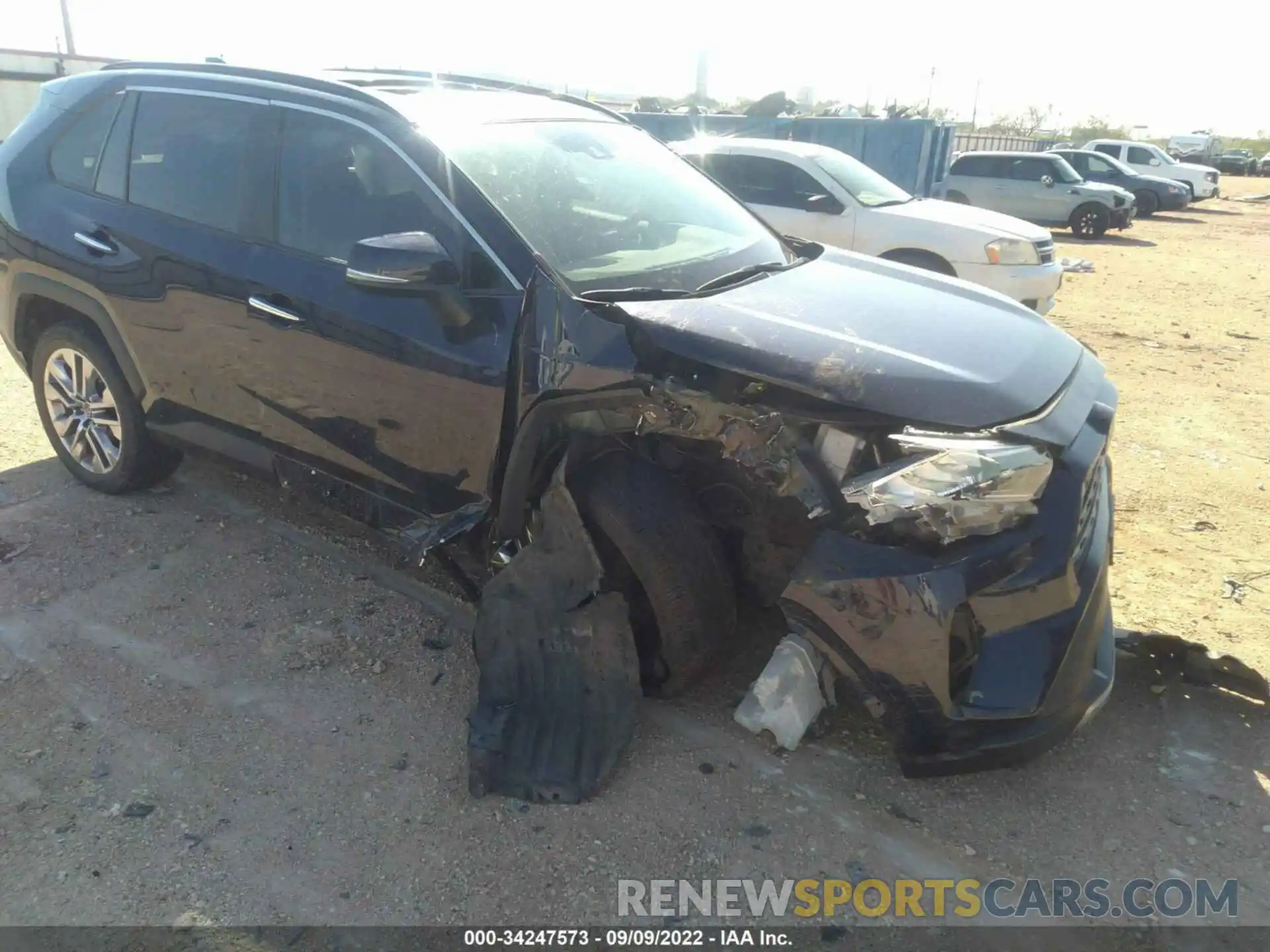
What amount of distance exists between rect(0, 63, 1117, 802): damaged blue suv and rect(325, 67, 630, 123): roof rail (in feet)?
0.20

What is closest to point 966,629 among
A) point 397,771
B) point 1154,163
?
point 397,771

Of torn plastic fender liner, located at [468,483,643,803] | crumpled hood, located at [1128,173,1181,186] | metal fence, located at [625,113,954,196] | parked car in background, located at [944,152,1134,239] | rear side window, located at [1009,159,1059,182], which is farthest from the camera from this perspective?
crumpled hood, located at [1128,173,1181,186]

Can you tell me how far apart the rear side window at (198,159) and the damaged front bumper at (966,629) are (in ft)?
8.62

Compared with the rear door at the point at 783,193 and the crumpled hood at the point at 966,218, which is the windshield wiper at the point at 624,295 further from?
the crumpled hood at the point at 966,218

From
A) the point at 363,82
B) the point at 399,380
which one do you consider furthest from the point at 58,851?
the point at 363,82

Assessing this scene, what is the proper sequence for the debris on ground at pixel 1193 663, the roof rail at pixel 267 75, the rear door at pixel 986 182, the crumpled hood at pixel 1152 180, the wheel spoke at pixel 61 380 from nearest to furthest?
the debris on ground at pixel 1193 663
the roof rail at pixel 267 75
the wheel spoke at pixel 61 380
the rear door at pixel 986 182
the crumpled hood at pixel 1152 180

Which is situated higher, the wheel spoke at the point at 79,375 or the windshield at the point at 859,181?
the windshield at the point at 859,181

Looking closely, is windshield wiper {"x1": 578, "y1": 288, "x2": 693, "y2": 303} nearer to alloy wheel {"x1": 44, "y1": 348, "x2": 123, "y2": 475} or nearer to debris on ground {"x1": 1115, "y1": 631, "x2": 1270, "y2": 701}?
debris on ground {"x1": 1115, "y1": 631, "x2": 1270, "y2": 701}

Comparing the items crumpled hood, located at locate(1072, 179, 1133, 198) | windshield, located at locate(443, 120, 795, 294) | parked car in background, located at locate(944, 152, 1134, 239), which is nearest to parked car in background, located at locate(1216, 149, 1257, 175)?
parked car in background, located at locate(944, 152, 1134, 239)

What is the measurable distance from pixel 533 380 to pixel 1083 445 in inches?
63.2

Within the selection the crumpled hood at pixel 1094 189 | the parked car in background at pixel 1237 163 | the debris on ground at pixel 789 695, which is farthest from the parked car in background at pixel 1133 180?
the parked car in background at pixel 1237 163

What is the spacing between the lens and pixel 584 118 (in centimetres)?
401

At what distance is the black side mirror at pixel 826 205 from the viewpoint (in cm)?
906

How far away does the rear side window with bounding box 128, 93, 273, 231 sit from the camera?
3672 mm
